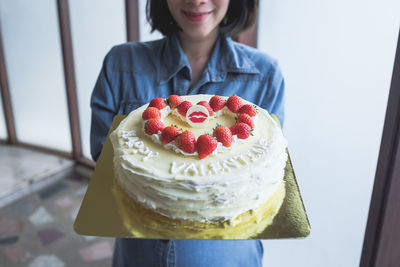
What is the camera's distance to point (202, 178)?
1112 mm

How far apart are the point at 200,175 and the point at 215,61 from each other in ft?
2.59

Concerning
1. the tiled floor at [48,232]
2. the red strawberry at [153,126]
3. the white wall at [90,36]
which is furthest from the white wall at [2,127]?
the red strawberry at [153,126]

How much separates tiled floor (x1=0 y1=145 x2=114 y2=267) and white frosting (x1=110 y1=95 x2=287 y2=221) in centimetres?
195

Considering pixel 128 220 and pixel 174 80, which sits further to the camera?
pixel 174 80

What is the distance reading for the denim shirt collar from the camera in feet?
5.67

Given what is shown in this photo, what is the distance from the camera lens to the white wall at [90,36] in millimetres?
3287

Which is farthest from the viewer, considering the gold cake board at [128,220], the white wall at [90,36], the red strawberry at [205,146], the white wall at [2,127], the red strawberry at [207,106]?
the white wall at [2,127]

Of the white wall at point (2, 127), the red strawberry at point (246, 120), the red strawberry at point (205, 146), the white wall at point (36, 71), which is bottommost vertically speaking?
the white wall at point (2, 127)

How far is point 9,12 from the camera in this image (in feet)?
12.8

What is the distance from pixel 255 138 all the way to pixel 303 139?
89 centimetres

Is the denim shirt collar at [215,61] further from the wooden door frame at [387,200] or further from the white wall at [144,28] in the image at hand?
the white wall at [144,28]

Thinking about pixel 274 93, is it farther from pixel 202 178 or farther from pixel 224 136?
pixel 202 178

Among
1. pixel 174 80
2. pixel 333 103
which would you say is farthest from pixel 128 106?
pixel 333 103

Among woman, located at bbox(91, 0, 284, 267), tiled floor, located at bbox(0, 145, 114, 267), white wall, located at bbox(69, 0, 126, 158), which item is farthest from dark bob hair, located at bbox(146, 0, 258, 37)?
tiled floor, located at bbox(0, 145, 114, 267)
